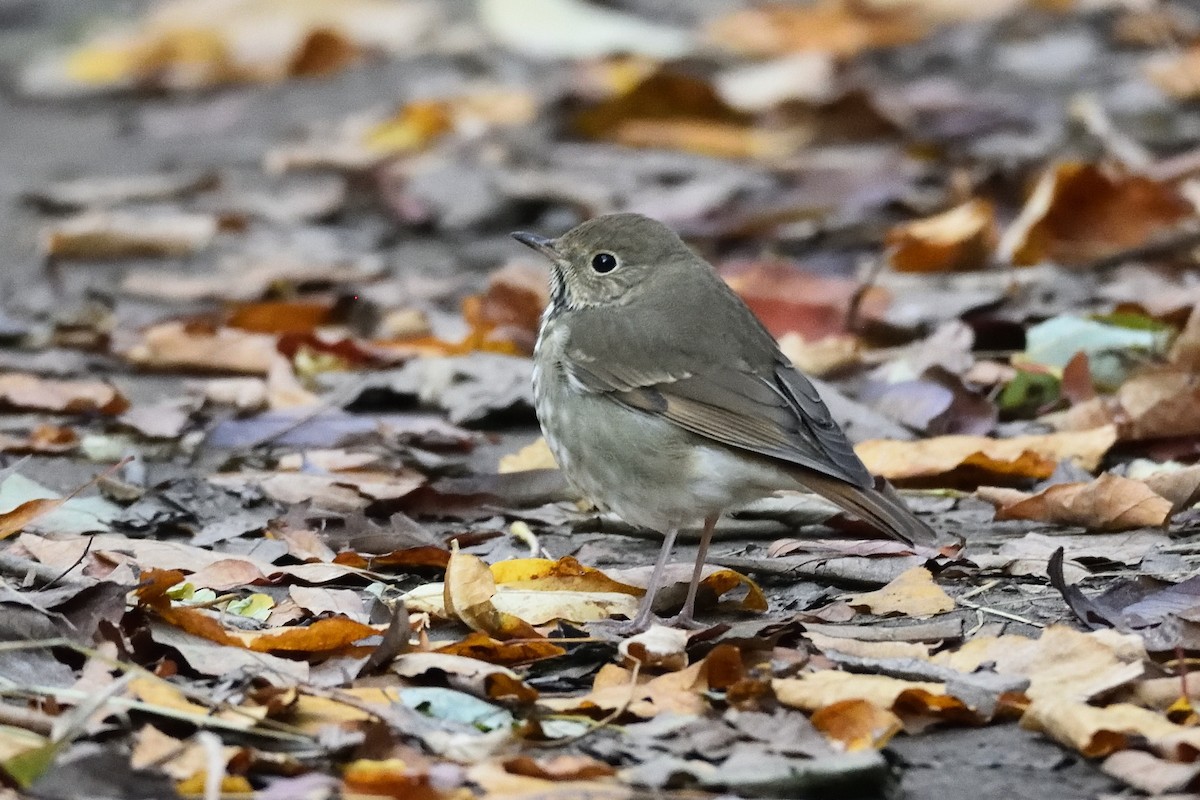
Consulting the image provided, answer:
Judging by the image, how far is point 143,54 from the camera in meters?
11.8

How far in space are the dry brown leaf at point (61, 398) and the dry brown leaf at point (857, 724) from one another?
3315 mm

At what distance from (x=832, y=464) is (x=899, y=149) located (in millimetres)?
5102

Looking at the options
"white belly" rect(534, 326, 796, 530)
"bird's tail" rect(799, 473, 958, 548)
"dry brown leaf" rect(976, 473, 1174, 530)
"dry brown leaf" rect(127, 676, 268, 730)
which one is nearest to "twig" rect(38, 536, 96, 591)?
"dry brown leaf" rect(127, 676, 268, 730)

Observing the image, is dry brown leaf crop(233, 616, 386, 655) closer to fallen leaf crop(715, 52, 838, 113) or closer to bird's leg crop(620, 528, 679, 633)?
bird's leg crop(620, 528, 679, 633)

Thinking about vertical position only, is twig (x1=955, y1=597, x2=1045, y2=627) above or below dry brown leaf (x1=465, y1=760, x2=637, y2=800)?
below

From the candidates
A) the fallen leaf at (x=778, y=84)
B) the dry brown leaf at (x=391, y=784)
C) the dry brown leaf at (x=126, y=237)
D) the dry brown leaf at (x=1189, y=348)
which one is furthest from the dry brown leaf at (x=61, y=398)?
the fallen leaf at (x=778, y=84)

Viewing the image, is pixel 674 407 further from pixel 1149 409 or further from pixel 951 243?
pixel 951 243

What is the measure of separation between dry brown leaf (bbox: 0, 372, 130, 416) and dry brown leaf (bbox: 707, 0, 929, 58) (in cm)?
605

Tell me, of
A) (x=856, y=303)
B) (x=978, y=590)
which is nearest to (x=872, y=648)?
(x=978, y=590)

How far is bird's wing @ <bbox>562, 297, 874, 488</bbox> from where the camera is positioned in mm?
4371

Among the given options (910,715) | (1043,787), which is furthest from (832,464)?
(1043,787)

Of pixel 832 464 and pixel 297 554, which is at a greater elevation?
pixel 832 464

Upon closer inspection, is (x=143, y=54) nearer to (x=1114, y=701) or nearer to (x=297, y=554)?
(x=297, y=554)

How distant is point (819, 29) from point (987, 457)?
6.60 metres
